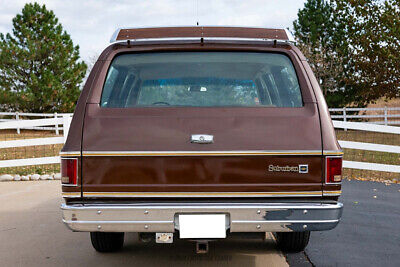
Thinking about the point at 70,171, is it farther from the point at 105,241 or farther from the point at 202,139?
the point at 105,241

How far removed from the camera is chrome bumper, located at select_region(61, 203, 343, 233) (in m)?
3.21

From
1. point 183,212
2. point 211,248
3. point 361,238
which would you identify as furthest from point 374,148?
point 183,212

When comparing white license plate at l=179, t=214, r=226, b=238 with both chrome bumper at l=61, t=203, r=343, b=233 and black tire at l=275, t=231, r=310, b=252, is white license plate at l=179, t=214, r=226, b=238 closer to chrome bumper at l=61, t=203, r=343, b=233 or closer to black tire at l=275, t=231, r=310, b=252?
chrome bumper at l=61, t=203, r=343, b=233

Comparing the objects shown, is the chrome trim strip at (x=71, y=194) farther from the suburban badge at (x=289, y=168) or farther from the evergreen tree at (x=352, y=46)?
the evergreen tree at (x=352, y=46)

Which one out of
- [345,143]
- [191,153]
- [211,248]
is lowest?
Answer: [211,248]

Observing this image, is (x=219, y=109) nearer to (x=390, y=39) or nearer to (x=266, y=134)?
(x=266, y=134)

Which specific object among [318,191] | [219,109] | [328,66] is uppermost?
[328,66]

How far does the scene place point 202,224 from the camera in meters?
3.25

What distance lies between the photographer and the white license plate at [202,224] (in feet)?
10.6

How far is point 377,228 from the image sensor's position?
550cm

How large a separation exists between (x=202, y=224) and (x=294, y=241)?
161 centimetres

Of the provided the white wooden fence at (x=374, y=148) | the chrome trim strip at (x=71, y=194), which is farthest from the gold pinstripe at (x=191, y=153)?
the white wooden fence at (x=374, y=148)

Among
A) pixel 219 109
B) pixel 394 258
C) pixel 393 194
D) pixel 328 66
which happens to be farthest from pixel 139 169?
pixel 328 66

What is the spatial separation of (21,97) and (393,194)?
2639 centimetres
